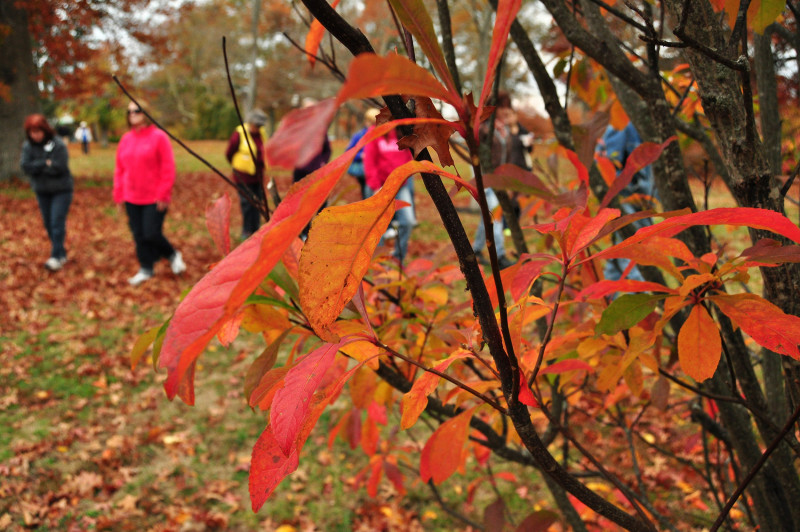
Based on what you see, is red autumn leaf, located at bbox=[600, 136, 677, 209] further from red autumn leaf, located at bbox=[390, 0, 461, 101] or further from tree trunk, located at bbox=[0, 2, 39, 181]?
tree trunk, located at bbox=[0, 2, 39, 181]

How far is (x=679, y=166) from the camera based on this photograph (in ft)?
2.99

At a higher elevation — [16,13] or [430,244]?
[16,13]

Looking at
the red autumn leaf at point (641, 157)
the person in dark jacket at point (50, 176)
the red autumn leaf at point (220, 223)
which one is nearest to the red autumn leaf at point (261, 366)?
the red autumn leaf at point (220, 223)

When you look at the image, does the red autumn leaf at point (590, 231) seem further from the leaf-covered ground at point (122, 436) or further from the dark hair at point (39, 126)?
the dark hair at point (39, 126)

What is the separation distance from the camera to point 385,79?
0.27 meters

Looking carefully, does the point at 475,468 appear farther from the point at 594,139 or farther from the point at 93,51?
the point at 93,51

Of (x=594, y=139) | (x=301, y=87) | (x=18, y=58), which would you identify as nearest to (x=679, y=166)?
(x=594, y=139)

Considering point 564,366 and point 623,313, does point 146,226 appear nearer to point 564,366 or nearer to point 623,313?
point 564,366

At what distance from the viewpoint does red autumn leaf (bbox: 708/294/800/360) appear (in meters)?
0.54

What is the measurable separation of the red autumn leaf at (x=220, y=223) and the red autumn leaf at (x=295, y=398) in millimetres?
283

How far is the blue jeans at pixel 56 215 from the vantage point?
5.61 meters

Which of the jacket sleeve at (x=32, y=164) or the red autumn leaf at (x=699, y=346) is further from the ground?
the red autumn leaf at (x=699, y=346)

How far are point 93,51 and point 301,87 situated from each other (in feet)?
56.7

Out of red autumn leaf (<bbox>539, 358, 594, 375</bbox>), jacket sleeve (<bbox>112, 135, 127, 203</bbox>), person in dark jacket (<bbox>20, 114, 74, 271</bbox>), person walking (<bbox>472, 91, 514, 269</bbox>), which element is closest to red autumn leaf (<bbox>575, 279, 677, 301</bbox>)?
red autumn leaf (<bbox>539, 358, 594, 375</bbox>)
